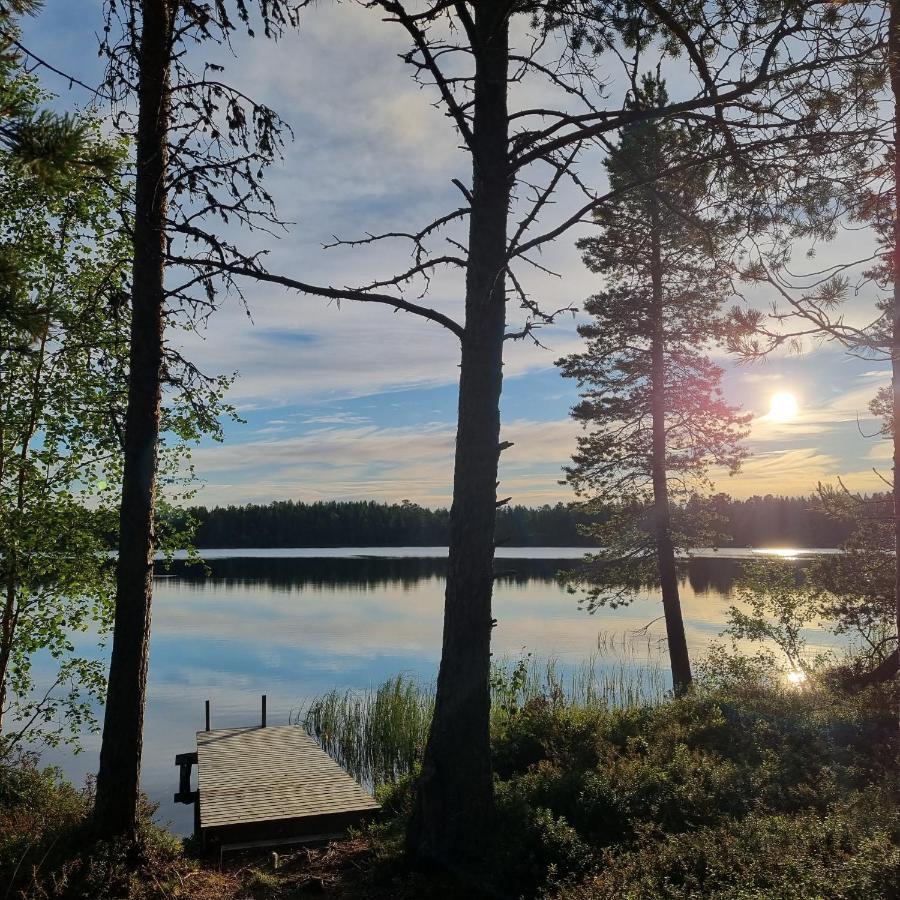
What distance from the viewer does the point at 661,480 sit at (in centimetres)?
1842

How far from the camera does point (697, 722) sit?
10547 millimetres

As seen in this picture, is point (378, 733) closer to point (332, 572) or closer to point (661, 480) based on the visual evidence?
point (661, 480)

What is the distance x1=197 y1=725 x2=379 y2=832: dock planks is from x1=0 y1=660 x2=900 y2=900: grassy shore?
55 cm

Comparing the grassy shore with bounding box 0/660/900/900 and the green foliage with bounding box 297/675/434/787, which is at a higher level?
the grassy shore with bounding box 0/660/900/900

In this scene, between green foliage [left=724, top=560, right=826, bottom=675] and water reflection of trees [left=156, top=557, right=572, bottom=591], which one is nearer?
green foliage [left=724, top=560, right=826, bottom=675]

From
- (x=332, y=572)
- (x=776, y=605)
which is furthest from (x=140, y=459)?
(x=332, y=572)

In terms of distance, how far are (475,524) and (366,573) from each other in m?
61.9

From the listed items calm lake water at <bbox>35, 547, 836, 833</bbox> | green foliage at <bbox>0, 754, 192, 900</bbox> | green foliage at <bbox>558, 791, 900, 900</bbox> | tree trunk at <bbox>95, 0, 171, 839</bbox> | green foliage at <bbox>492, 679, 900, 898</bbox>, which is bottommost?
calm lake water at <bbox>35, 547, 836, 833</bbox>

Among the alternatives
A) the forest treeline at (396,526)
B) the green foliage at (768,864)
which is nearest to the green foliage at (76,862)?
the green foliage at (768,864)

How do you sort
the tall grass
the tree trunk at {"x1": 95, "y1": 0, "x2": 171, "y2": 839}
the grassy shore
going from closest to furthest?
the grassy shore < the tree trunk at {"x1": 95, "y1": 0, "x2": 171, "y2": 839} < the tall grass

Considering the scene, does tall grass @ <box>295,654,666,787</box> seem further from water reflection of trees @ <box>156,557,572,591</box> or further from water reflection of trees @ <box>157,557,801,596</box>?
water reflection of trees @ <box>156,557,572,591</box>

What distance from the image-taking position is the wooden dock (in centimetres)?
933

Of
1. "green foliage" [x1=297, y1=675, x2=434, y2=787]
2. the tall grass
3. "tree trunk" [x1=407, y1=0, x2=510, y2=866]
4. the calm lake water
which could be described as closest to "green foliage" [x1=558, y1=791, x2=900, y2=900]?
"tree trunk" [x1=407, y1=0, x2=510, y2=866]

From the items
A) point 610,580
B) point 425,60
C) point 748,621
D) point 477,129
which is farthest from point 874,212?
point 610,580
